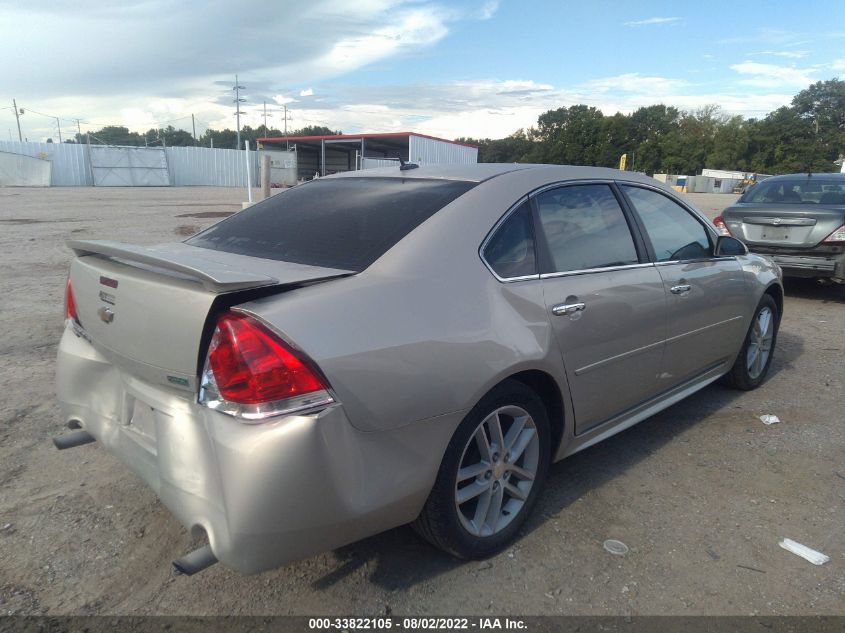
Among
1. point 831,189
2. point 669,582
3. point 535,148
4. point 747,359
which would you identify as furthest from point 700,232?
point 535,148

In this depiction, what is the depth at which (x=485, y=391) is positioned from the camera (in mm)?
2371

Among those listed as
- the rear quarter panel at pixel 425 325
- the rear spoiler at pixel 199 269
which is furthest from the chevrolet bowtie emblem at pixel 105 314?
the rear quarter panel at pixel 425 325

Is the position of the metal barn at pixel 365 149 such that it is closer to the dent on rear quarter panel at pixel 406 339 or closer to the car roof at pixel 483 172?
the car roof at pixel 483 172

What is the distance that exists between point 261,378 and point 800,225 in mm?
7650

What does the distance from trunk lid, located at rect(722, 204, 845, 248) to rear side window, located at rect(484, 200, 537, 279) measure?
6195mm

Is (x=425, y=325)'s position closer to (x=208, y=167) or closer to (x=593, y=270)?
(x=593, y=270)

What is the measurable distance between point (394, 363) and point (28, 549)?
1787mm

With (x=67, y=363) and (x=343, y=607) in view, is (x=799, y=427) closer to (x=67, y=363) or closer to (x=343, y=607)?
(x=343, y=607)

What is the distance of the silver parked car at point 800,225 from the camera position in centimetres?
740

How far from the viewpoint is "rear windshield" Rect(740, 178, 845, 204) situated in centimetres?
807

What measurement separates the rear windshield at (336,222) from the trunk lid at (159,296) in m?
0.15

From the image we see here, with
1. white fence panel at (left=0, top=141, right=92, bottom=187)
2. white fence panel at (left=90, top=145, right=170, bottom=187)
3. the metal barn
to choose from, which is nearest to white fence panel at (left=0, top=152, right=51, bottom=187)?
white fence panel at (left=0, top=141, right=92, bottom=187)

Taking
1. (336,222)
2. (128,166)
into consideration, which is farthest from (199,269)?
(128,166)

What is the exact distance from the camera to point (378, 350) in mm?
2068
